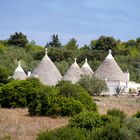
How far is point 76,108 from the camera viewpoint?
1784cm

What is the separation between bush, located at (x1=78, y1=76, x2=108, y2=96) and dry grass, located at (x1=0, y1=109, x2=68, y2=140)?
10.8 m

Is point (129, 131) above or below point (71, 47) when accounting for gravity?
below

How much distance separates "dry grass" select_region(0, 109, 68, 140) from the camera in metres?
12.6

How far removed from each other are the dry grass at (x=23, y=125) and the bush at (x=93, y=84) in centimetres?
1082

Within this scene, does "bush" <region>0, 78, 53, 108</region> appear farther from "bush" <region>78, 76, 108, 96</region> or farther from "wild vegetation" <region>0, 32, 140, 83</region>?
"wild vegetation" <region>0, 32, 140, 83</region>

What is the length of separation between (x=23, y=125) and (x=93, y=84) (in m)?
15.4

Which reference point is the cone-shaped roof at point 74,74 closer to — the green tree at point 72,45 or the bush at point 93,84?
the bush at point 93,84

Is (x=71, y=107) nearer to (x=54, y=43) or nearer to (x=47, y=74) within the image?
(x=47, y=74)

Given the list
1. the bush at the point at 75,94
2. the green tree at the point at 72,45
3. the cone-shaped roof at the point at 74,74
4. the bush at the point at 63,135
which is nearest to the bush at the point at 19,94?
the bush at the point at 75,94

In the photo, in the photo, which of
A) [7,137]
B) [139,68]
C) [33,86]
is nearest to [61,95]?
[33,86]

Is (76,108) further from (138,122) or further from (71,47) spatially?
(71,47)

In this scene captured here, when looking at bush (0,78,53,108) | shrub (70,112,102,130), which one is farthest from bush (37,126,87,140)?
bush (0,78,53,108)

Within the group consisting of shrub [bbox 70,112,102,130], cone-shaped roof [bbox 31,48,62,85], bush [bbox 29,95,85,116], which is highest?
cone-shaped roof [bbox 31,48,62,85]

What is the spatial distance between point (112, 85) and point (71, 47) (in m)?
45.8
